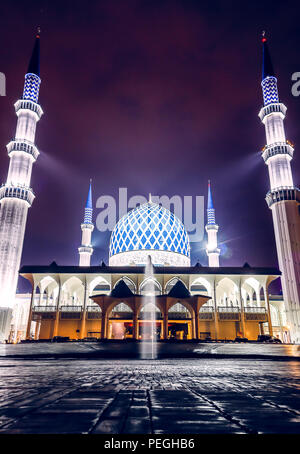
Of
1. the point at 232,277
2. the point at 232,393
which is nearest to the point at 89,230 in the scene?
the point at 232,277

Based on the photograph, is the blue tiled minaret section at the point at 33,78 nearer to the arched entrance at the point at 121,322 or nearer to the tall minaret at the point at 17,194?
the tall minaret at the point at 17,194

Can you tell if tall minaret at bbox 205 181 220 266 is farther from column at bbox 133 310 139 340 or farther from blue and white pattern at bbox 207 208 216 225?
column at bbox 133 310 139 340

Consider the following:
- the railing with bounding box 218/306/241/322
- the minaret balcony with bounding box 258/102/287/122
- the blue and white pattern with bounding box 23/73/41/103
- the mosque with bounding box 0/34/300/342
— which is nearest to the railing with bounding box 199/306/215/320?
the mosque with bounding box 0/34/300/342

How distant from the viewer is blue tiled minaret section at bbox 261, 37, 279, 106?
40.2 m

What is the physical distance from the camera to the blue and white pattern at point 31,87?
4037cm

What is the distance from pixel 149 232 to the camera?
48406 mm

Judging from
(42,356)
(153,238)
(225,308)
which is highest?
(153,238)

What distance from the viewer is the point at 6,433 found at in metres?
1.33

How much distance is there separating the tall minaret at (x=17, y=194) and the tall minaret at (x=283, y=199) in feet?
93.2

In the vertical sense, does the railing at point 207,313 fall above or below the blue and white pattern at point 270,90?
below

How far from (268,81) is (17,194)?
3501 centimetres

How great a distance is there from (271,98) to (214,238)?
2172cm

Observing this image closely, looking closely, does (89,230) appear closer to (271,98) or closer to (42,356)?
(271,98)

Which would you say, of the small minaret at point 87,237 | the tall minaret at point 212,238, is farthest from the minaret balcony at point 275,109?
the small minaret at point 87,237
